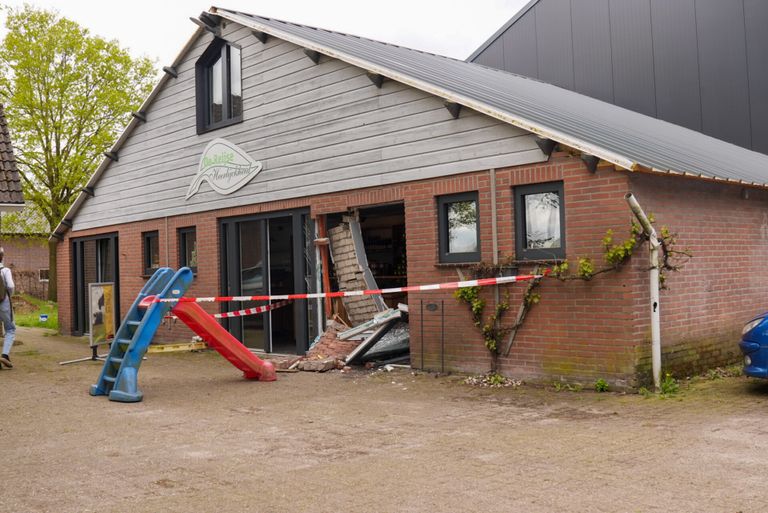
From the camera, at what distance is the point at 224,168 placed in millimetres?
15180

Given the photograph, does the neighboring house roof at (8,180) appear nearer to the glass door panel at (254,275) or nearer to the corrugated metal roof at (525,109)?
the glass door panel at (254,275)

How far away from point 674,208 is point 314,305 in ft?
20.9

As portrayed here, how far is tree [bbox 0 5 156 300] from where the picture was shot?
99.6 ft

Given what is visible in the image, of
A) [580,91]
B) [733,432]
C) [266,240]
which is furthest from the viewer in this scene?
[580,91]

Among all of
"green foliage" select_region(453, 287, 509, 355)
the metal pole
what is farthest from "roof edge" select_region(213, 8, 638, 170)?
the metal pole

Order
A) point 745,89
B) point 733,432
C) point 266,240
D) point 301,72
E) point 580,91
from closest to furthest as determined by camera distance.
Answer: point 733,432 → point 301,72 → point 266,240 → point 745,89 → point 580,91

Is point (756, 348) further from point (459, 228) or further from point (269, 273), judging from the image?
point (269, 273)

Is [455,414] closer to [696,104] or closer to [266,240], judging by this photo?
[266,240]

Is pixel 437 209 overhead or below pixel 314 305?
overhead

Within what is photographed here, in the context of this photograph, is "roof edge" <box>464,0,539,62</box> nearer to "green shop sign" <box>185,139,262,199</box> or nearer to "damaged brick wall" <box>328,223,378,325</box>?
"green shop sign" <box>185,139,262,199</box>

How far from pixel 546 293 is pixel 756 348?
2.49 metres

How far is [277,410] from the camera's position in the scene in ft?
28.8

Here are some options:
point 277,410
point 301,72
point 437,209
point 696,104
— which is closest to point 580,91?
point 696,104

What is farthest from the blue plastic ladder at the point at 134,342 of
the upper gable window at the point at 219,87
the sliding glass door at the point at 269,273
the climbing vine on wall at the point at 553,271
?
the upper gable window at the point at 219,87
